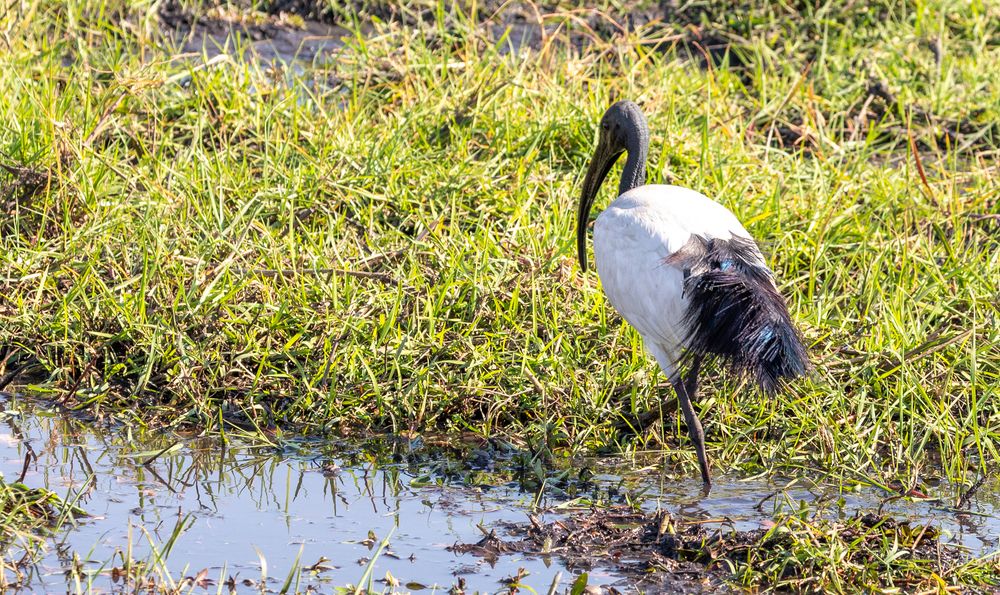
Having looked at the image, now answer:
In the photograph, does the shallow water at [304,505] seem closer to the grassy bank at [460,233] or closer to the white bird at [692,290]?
the grassy bank at [460,233]

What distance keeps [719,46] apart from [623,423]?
10.9 ft

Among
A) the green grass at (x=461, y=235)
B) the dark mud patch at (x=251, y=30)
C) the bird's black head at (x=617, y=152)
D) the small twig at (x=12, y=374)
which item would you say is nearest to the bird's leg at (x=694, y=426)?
the green grass at (x=461, y=235)

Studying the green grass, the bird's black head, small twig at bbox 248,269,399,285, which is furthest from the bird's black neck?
small twig at bbox 248,269,399,285

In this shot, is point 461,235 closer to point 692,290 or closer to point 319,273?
point 319,273

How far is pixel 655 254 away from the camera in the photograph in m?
4.49

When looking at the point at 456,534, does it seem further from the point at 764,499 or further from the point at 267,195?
the point at 267,195

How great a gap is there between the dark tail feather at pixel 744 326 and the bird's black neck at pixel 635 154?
94cm

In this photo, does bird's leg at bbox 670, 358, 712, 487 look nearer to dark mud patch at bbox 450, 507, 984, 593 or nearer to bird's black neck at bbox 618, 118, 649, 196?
dark mud patch at bbox 450, 507, 984, 593

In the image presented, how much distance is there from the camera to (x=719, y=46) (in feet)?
24.8

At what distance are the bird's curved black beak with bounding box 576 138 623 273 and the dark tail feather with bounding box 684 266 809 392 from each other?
1032 millimetres

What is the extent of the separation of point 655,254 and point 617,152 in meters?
1.01

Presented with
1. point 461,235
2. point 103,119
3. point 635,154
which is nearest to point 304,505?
point 461,235

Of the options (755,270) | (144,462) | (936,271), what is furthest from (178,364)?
(936,271)

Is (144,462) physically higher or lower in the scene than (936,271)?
lower
